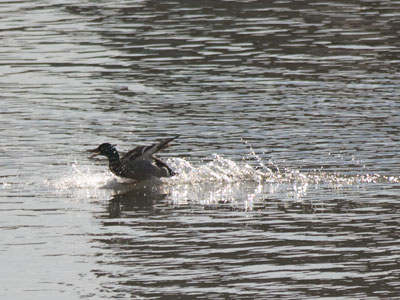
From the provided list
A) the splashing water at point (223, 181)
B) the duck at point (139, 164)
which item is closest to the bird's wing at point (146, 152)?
the duck at point (139, 164)

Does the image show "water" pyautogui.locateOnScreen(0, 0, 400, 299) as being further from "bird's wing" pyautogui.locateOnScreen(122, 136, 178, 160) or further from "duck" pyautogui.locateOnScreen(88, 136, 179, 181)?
"bird's wing" pyautogui.locateOnScreen(122, 136, 178, 160)

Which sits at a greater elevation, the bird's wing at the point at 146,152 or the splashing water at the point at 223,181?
the bird's wing at the point at 146,152

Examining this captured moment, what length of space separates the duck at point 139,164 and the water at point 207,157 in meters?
0.21

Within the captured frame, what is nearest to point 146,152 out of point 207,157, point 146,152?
point 146,152

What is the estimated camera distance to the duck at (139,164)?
15297 mm

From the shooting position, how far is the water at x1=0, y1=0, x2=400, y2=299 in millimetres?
10453

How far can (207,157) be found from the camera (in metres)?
16.3

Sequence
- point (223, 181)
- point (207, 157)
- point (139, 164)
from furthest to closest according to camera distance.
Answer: point (207, 157), point (139, 164), point (223, 181)

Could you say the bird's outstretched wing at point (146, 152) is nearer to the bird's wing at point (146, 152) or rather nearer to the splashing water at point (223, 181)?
the bird's wing at point (146, 152)

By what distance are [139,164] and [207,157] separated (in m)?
1.24

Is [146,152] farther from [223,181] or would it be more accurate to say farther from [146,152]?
[223,181]

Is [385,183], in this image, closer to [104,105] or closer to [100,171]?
[100,171]


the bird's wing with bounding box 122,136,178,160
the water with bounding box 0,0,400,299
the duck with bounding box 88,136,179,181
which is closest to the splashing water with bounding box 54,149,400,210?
the water with bounding box 0,0,400,299

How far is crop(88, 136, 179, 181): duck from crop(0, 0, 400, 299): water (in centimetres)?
21
